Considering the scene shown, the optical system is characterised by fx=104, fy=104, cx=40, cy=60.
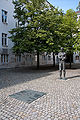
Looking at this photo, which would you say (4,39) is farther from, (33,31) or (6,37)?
(33,31)

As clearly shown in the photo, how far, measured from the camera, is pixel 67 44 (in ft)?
49.8

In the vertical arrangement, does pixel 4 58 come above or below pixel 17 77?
above

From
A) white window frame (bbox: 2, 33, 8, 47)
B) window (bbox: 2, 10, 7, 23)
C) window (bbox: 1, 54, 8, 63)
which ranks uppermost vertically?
window (bbox: 2, 10, 7, 23)

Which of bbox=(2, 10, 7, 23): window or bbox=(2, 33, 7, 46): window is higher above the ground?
bbox=(2, 10, 7, 23): window

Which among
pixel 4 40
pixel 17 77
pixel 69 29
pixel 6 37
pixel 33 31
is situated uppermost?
pixel 69 29

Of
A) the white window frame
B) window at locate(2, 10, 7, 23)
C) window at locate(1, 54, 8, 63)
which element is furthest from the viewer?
window at locate(2, 10, 7, 23)

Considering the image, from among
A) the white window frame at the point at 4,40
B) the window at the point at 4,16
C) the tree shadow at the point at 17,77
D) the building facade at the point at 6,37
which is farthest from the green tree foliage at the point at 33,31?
the white window frame at the point at 4,40

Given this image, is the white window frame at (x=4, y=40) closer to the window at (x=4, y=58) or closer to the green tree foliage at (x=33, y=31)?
the window at (x=4, y=58)

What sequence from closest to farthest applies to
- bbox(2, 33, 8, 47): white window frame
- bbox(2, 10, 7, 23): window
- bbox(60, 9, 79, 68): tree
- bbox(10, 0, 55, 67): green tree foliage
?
bbox(10, 0, 55, 67): green tree foliage
bbox(60, 9, 79, 68): tree
bbox(2, 33, 8, 47): white window frame
bbox(2, 10, 7, 23): window

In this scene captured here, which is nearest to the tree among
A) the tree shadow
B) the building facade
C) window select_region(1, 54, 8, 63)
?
the tree shadow

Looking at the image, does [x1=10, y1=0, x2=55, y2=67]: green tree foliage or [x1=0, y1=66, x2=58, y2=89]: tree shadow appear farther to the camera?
[x1=10, y1=0, x2=55, y2=67]: green tree foliage

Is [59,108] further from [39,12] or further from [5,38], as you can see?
[5,38]

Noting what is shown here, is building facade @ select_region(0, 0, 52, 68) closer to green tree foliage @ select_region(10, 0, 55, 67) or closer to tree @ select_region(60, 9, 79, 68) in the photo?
green tree foliage @ select_region(10, 0, 55, 67)

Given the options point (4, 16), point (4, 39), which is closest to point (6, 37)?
point (4, 39)
